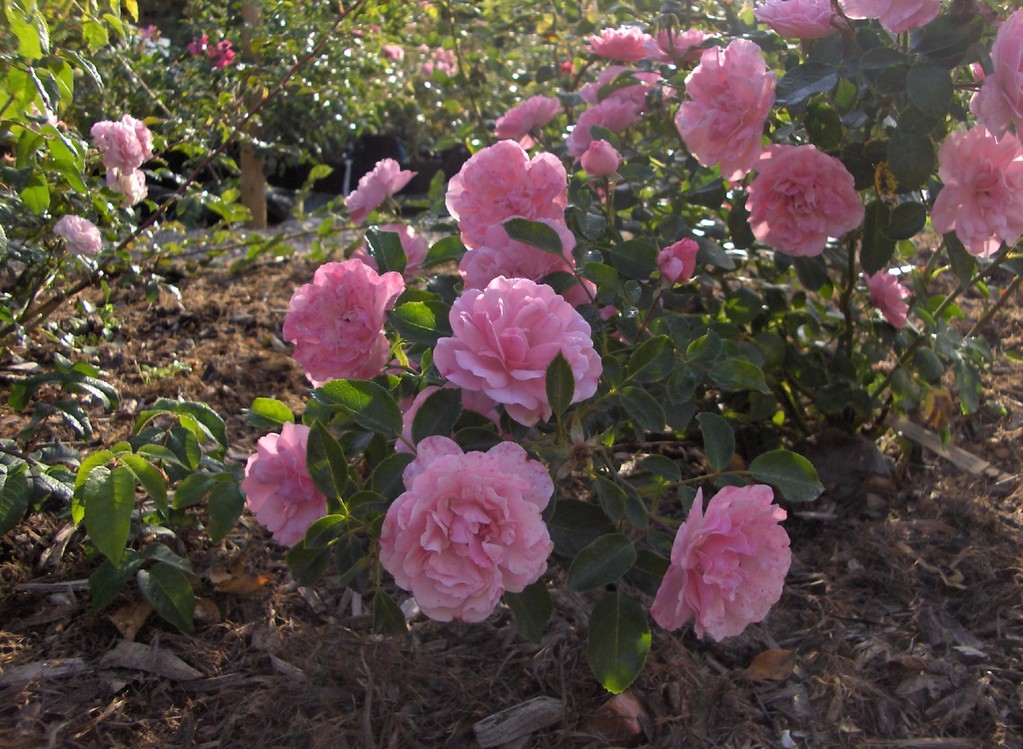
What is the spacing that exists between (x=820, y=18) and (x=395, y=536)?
1.05 metres

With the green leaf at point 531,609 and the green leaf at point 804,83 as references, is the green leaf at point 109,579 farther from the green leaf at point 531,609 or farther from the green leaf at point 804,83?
the green leaf at point 804,83

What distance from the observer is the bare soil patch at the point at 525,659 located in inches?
53.6

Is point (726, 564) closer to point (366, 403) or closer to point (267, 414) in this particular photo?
point (366, 403)

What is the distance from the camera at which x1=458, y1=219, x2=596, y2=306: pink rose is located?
1235mm

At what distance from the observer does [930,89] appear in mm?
1288

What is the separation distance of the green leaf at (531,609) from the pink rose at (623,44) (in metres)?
1.34

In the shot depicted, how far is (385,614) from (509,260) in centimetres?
50

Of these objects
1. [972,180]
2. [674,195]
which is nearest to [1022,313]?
[674,195]

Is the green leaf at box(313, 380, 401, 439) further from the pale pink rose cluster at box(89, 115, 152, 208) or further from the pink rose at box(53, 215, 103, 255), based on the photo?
the pale pink rose cluster at box(89, 115, 152, 208)

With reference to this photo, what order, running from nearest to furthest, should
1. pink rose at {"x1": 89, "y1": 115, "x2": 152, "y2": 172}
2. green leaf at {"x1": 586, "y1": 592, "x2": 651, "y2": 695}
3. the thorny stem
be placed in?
green leaf at {"x1": 586, "y1": 592, "x2": 651, "y2": 695} → the thorny stem → pink rose at {"x1": 89, "y1": 115, "x2": 152, "y2": 172}

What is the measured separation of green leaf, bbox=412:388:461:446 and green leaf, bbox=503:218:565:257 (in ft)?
0.76

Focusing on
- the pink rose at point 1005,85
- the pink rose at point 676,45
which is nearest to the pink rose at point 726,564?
the pink rose at point 1005,85

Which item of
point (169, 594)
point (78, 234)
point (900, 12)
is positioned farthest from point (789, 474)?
point (78, 234)

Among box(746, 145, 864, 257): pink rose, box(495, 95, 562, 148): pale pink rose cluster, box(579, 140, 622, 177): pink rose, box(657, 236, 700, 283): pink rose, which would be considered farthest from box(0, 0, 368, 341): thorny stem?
box(657, 236, 700, 283): pink rose
